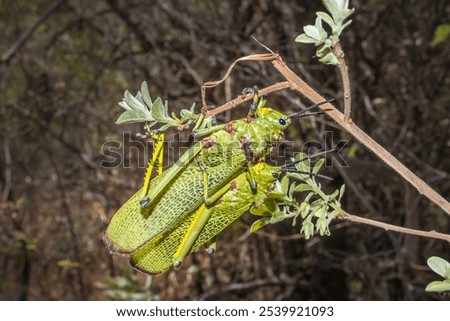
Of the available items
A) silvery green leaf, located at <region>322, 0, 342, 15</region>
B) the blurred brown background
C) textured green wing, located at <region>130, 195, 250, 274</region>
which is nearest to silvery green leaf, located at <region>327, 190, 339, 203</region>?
textured green wing, located at <region>130, 195, 250, 274</region>

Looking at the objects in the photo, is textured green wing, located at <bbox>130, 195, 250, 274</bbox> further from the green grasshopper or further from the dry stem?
the dry stem

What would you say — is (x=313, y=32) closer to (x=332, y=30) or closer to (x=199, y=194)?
(x=332, y=30)

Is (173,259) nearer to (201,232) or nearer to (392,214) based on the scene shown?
(201,232)

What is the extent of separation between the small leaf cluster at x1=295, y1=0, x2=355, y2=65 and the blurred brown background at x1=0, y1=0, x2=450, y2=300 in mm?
1518

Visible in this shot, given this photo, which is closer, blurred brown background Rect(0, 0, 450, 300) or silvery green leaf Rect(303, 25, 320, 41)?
silvery green leaf Rect(303, 25, 320, 41)

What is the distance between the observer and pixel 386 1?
12.3ft

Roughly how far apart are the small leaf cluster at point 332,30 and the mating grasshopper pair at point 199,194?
180 millimetres

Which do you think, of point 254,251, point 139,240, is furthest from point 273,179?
point 254,251

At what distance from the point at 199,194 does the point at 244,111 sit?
6.78ft

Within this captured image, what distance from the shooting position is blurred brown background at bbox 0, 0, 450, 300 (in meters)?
3.26

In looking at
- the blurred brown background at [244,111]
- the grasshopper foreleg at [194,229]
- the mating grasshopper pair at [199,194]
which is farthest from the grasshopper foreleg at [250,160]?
the blurred brown background at [244,111]

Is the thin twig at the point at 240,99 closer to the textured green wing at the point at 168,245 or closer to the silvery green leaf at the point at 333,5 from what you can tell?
the silvery green leaf at the point at 333,5

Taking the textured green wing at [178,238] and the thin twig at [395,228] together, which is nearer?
the thin twig at [395,228]

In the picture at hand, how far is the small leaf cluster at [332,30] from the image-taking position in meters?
0.89
